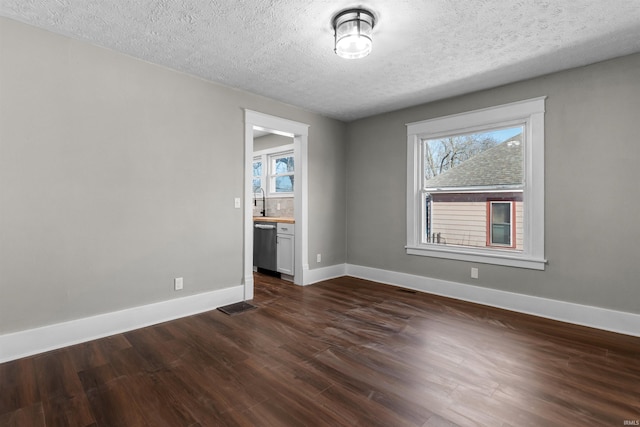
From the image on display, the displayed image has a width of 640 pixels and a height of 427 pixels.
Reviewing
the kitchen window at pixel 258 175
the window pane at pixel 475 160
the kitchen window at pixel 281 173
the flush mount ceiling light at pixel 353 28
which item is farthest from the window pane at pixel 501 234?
the kitchen window at pixel 258 175

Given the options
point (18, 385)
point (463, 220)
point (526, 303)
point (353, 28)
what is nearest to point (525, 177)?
point (463, 220)

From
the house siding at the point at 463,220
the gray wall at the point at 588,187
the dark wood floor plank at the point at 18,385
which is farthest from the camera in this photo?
the house siding at the point at 463,220

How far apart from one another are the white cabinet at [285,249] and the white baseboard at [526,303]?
1305 mm

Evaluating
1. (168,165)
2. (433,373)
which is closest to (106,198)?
(168,165)

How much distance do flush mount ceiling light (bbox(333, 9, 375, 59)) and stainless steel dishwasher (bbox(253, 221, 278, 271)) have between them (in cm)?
320

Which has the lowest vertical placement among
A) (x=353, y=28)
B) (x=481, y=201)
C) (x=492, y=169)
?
(x=481, y=201)

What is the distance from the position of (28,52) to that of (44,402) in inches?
96.9

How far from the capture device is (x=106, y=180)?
2715 mm

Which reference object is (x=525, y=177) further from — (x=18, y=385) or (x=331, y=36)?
(x=18, y=385)

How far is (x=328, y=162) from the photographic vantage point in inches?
190

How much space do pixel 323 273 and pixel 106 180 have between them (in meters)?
3.05

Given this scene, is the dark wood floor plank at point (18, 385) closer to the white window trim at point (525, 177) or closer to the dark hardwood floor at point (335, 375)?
the dark hardwood floor at point (335, 375)

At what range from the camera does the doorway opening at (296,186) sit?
12.2 feet

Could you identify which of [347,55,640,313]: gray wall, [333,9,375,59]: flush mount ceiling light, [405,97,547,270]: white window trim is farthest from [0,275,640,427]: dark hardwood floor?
[333,9,375,59]: flush mount ceiling light
